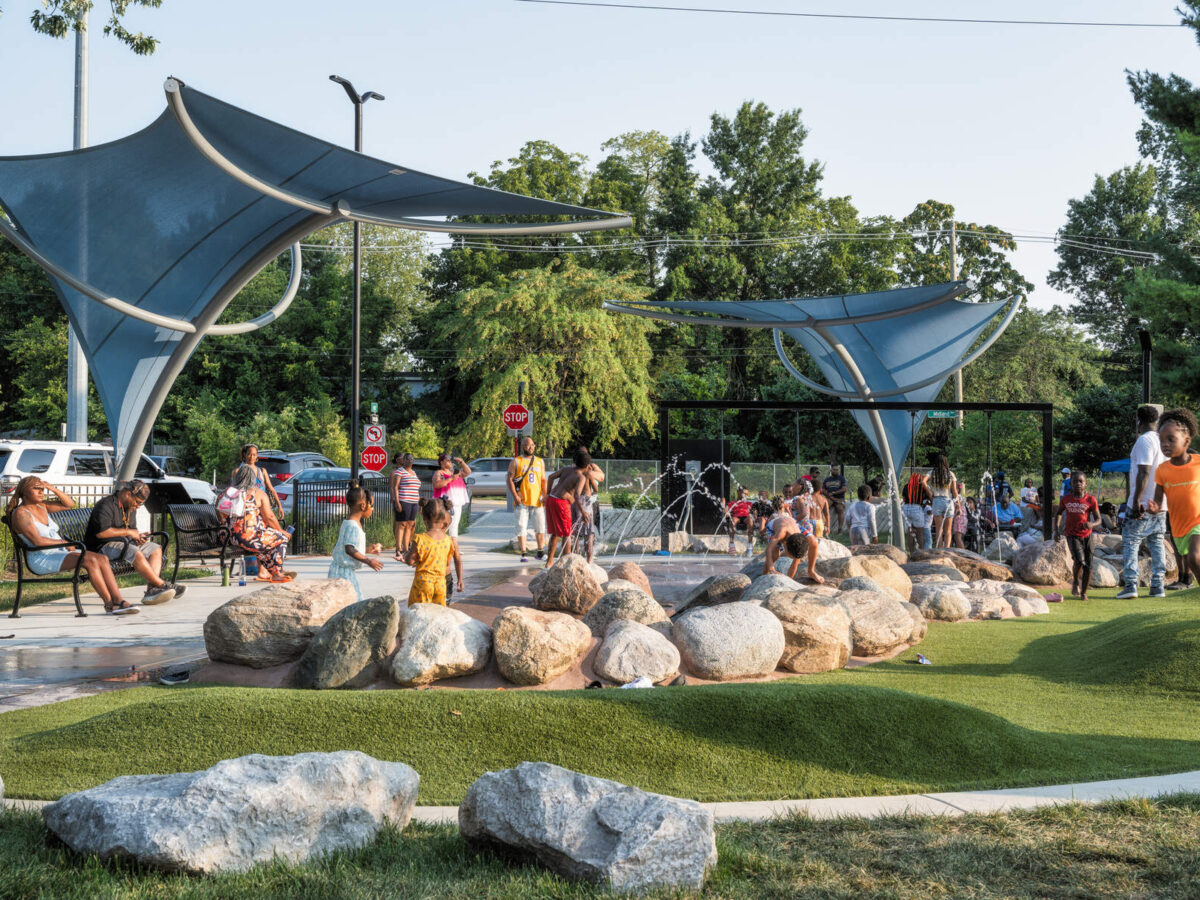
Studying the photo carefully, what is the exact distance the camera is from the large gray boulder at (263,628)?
7801mm

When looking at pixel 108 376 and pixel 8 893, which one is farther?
pixel 108 376

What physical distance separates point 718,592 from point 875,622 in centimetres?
178

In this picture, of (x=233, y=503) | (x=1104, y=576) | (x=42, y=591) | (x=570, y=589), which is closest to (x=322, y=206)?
(x=233, y=503)

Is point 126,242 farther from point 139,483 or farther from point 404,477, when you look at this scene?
point 404,477

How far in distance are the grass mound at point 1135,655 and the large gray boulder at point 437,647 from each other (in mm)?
4414

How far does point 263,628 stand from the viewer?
7855 millimetres

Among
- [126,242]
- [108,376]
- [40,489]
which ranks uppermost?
[126,242]

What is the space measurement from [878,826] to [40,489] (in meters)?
9.28

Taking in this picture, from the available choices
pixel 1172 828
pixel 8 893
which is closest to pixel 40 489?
pixel 8 893

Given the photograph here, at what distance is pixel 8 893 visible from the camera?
3.59 meters

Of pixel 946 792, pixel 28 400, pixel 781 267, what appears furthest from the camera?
pixel 781 267

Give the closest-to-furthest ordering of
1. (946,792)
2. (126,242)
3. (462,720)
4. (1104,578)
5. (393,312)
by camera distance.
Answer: (946,792)
(462,720)
(126,242)
(1104,578)
(393,312)

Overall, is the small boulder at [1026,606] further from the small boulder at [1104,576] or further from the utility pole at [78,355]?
the utility pole at [78,355]

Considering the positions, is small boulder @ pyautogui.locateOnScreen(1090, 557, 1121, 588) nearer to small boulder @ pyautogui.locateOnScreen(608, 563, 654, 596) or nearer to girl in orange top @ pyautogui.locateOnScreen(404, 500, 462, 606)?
small boulder @ pyautogui.locateOnScreen(608, 563, 654, 596)
